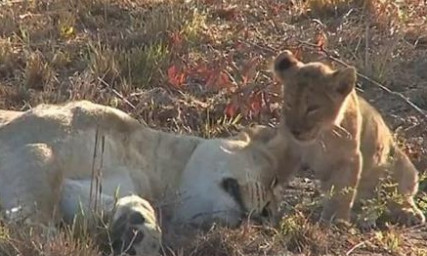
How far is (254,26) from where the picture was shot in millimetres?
8742

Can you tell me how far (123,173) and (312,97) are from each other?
2.84ft

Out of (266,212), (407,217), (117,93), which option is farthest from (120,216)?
(117,93)

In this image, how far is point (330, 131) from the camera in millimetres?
5246

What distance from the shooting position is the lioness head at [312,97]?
508cm

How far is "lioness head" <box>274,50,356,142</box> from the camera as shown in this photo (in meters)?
5.08

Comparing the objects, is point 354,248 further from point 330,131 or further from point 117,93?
point 117,93

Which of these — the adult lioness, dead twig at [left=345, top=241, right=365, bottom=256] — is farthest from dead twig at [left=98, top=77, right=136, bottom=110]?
dead twig at [left=345, top=241, right=365, bottom=256]

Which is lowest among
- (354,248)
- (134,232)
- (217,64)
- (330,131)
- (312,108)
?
(217,64)

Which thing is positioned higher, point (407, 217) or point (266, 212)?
point (266, 212)

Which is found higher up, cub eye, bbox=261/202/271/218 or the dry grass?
cub eye, bbox=261/202/271/218

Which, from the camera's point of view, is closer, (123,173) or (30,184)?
(30,184)

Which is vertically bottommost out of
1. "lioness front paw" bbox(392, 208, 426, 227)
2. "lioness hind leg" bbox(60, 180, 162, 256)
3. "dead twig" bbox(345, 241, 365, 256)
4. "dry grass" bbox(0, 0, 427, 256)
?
"dry grass" bbox(0, 0, 427, 256)

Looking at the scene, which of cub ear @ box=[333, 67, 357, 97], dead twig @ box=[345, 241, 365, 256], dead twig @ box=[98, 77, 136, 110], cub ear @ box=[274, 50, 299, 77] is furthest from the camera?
dead twig @ box=[98, 77, 136, 110]

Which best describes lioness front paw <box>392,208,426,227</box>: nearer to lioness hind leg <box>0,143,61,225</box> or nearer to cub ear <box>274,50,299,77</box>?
cub ear <box>274,50,299,77</box>
